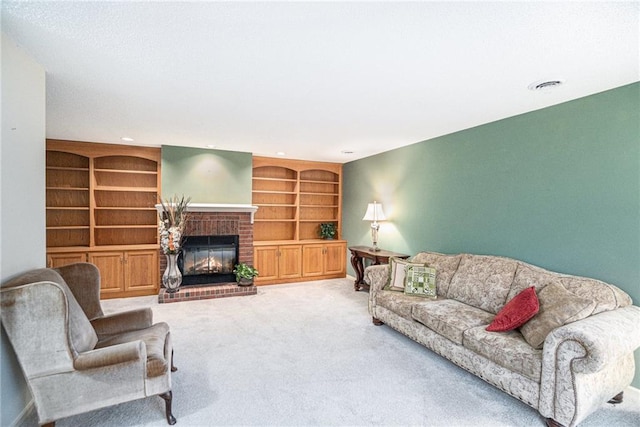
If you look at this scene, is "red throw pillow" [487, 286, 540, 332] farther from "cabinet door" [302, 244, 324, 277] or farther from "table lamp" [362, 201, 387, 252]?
"cabinet door" [302, 244, 324, 277]

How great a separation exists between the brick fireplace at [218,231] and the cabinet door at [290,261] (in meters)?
0.60

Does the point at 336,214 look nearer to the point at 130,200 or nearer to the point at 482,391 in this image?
the point at 130,200

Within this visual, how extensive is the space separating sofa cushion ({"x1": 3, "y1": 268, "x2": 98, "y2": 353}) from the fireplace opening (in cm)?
307

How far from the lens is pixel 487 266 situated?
3.34 metres

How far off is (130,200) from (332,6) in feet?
Result: 17.3

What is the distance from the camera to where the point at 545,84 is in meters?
2.51

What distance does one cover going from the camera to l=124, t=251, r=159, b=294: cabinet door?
495 centimetres

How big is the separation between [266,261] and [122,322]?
328 centimetres

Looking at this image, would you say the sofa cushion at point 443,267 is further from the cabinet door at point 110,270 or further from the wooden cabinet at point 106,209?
the cabinet door at point 110,270

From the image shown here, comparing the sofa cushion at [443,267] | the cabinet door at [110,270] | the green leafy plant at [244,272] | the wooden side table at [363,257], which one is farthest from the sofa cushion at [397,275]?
the cabinet door at [110,270]

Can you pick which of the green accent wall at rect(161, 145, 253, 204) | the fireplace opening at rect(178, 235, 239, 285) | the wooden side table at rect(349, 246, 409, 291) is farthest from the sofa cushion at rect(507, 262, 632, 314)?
the green accent wall at rect(161, 145, 253, 204)

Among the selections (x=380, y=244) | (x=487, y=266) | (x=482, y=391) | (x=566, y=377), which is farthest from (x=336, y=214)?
(x=566, y=377)

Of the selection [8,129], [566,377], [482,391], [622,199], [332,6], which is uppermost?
[332,6]

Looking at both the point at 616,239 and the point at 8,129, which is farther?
the point at 616,239
